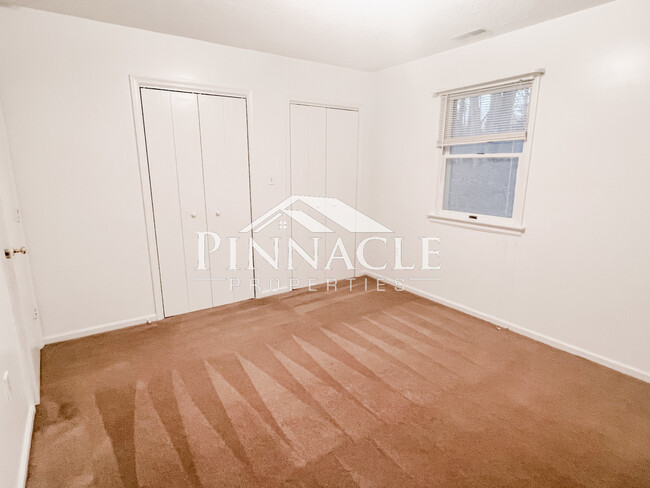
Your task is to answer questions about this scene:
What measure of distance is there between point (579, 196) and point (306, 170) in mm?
2576

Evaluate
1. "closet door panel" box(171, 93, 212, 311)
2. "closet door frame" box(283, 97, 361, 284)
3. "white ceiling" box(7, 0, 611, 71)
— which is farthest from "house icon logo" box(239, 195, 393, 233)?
"white ceiling" box(7, 0, 611, 71)

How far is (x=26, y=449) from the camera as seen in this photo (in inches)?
66.5

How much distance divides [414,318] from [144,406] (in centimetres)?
238

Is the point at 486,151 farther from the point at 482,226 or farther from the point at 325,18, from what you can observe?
the point at 325,18

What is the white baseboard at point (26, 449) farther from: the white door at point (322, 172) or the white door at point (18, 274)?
the white door at point (322, 172)

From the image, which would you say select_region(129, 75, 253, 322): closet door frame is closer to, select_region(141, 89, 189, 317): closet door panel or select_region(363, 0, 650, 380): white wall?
select_region(141, 89, 189, 317): closet door panel

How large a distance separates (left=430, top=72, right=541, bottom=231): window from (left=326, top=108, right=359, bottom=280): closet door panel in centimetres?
113

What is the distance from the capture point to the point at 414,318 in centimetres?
337

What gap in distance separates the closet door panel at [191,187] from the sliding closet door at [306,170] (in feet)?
3.33

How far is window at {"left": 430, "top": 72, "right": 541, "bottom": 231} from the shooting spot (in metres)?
2.86

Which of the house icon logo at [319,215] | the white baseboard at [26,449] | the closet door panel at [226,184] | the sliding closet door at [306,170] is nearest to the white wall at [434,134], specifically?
the closet door panel at [226,184]

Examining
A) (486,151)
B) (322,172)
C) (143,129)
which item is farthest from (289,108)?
(486,151)

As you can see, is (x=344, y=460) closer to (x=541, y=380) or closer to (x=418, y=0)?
(x=541, y=380)

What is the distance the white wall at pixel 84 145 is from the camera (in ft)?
8.11
